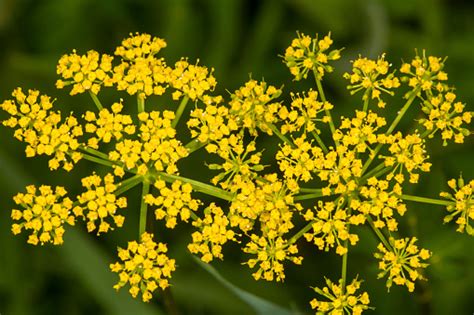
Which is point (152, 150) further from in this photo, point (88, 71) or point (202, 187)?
point (88, 71)

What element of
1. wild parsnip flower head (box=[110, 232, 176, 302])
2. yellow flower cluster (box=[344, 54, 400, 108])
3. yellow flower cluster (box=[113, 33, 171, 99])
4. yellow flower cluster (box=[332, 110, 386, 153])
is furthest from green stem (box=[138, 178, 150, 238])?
yellow flower cluster (box=[344, 54, 400, 108])

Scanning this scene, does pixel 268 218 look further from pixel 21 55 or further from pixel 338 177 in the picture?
pixel 21 55

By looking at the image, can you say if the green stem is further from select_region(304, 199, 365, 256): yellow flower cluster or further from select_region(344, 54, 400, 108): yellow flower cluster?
select_region(344, 54, 400, 108): yellow flower cluster

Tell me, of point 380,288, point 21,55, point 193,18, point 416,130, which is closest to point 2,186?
point 21,55

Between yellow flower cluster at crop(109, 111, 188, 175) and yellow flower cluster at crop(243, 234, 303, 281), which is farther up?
yellow flower cluster at crop(109, 111, 188, 175)

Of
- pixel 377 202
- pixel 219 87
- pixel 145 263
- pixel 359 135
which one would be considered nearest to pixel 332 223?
pixel 377 202
